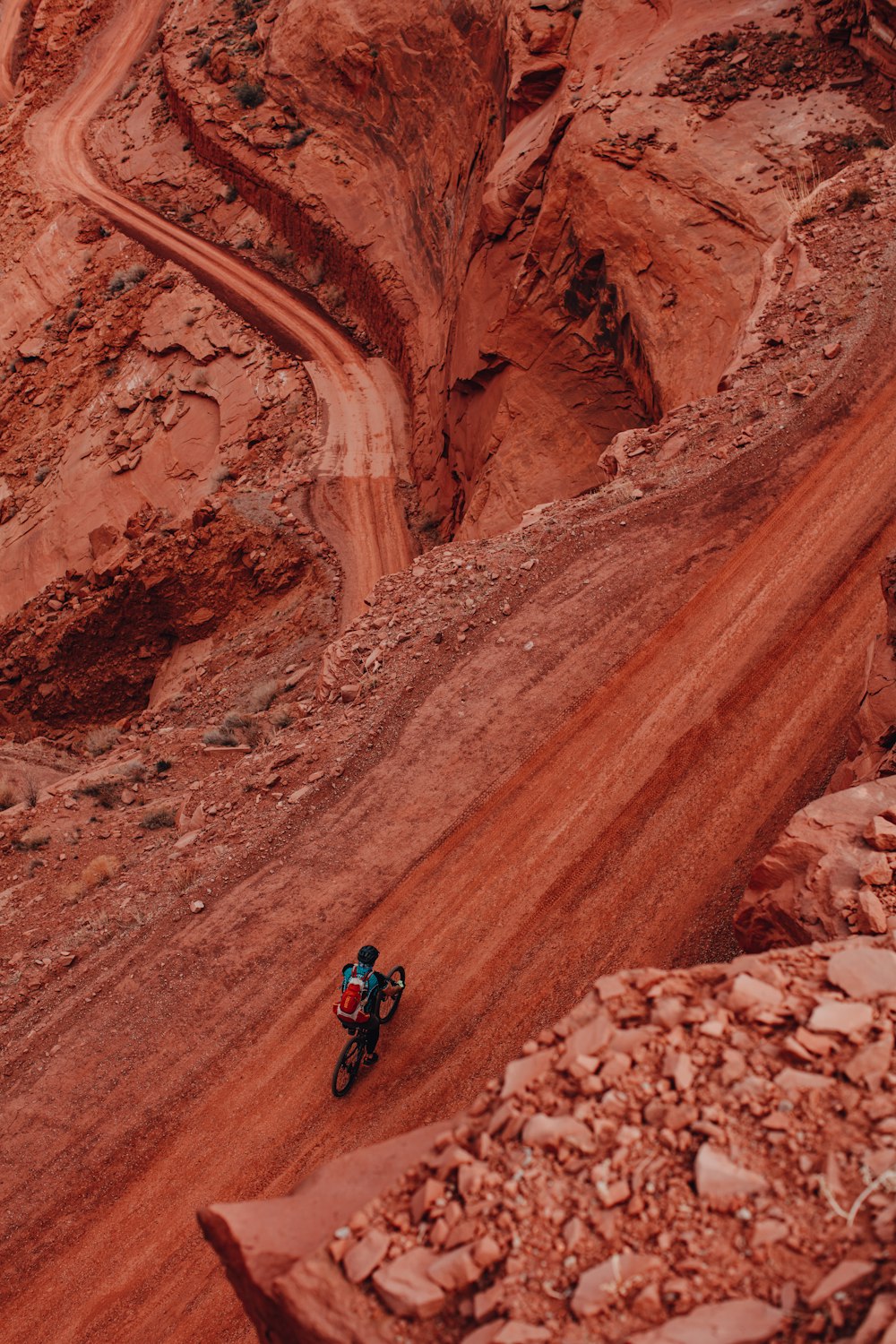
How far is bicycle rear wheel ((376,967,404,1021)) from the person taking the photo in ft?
28.7

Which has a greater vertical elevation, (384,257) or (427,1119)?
(384,257)

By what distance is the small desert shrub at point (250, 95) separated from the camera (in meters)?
33.2

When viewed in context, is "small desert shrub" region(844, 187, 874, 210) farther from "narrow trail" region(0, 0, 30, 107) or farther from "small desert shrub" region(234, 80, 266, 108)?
"narrow trail" region(0, 0, 30, 107)

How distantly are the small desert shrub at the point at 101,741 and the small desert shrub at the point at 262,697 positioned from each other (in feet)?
12.0

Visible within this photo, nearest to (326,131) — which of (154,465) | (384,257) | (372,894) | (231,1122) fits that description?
(384,257)

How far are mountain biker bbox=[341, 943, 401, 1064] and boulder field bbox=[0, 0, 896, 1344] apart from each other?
0.34m

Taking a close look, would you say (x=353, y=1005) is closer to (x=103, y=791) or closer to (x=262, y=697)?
(x=103, y=791)

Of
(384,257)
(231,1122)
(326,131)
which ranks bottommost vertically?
(231,1122)

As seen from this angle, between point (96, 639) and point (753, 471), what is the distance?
17644mm

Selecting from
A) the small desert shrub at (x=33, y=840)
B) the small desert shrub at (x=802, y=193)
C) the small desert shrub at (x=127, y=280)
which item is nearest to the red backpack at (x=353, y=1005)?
the small desert shrub at (x=33, y=840)

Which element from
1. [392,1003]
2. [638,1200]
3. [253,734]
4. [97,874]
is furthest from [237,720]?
[638,1200]

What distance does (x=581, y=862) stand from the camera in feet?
32.1

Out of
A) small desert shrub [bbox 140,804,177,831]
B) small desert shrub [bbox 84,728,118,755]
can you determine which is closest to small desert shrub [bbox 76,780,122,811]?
small desert shrub [bbox 140,804,177,831]

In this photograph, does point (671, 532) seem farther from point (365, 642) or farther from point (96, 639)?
point (96, 639)
